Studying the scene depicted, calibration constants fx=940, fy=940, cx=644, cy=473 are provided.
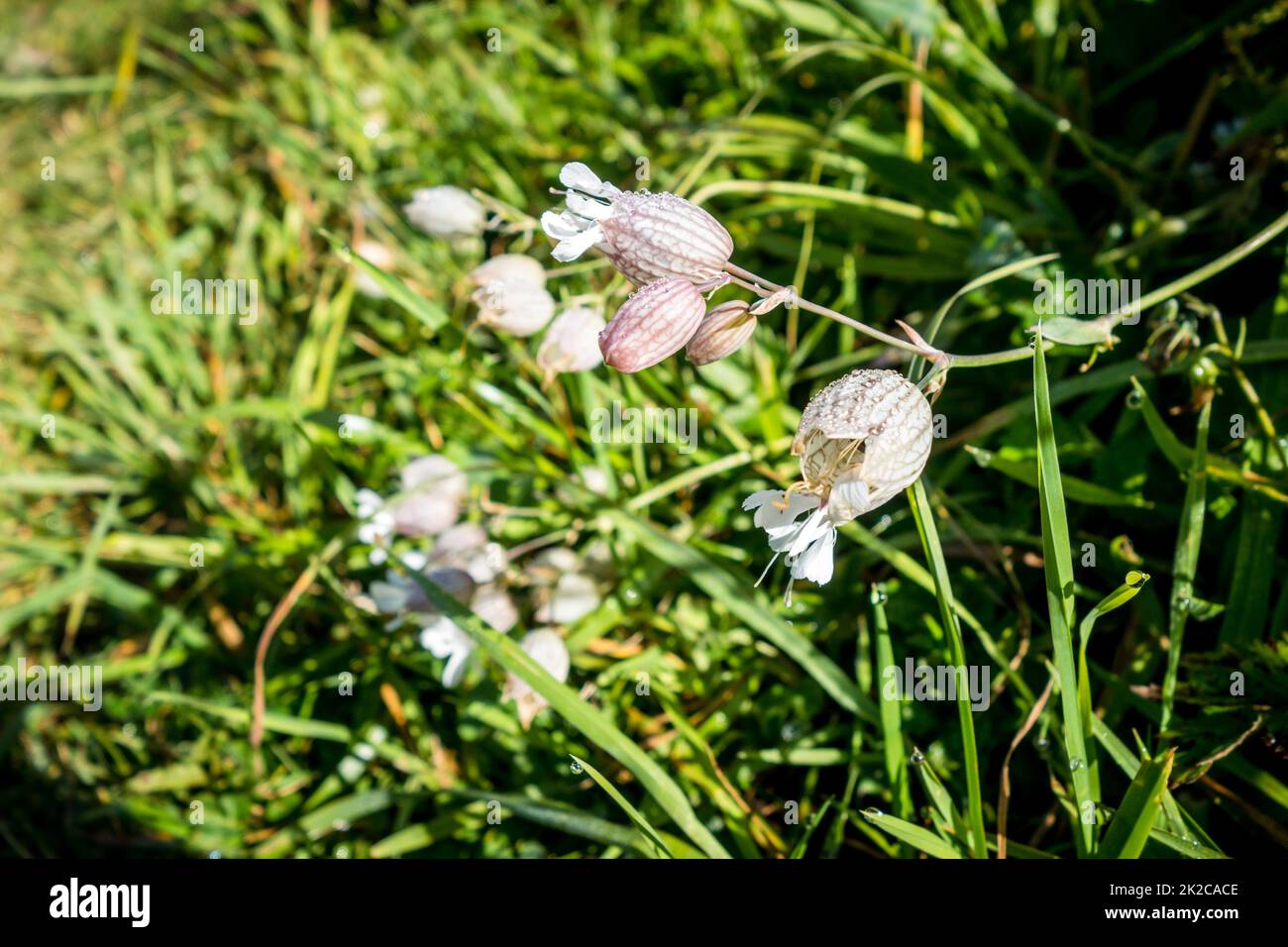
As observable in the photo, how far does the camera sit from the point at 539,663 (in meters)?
1.32

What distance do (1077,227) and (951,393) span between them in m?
0.39

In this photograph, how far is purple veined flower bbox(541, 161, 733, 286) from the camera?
0.99m

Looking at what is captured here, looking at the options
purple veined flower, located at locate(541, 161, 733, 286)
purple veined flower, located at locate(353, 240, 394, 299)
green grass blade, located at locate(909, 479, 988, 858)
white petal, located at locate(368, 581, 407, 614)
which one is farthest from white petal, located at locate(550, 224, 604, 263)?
purple veined flower, located at locate(353, 240, 394, 299)

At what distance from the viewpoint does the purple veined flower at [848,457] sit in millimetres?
903

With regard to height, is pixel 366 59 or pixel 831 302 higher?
pixel 366 59

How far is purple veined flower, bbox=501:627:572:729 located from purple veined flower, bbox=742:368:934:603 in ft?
1.62

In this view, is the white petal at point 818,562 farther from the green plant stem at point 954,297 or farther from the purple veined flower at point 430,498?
the purple veined flower at point 430,498

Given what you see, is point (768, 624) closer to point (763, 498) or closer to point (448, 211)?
point (763, 498)

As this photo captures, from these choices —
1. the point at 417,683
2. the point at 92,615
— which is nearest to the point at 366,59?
the point at 92,615

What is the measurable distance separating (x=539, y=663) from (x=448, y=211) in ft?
2.45

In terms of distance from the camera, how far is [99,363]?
2131 millimetres

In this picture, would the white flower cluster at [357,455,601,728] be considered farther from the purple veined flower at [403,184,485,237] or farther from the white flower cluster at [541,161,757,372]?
the white flower cluster at [541,161,757,372]

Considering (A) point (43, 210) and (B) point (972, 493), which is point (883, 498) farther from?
(A) point (43, 210)

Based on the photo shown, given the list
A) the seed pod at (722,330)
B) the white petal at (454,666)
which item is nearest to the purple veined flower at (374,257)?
the white petal at (454,666)
